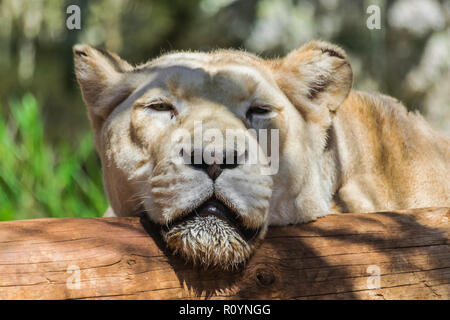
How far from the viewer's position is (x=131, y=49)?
402 inches

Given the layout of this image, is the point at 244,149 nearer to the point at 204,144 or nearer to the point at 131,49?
the point at 204,144

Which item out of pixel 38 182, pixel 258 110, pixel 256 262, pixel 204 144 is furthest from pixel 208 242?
pixel 38 182

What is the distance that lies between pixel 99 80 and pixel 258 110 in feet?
3.10

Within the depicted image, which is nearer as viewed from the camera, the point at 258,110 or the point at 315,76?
the point at 258,110

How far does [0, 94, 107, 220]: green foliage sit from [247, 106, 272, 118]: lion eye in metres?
3.61

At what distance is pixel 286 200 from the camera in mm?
2938

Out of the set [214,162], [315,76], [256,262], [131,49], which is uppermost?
[131,49]

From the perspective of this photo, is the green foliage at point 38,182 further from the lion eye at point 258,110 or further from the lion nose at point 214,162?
the lion nose at point 214,162

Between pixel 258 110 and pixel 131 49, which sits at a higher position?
pixel 131 49

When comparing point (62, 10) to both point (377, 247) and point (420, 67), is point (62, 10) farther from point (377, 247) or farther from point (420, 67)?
point (377, 247)

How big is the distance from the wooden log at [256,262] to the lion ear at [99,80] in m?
0.94

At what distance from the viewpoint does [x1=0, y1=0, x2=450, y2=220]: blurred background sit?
20.9ft

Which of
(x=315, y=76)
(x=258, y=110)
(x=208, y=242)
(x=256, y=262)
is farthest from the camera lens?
(x=315, y=76)

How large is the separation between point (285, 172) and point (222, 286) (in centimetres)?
76
